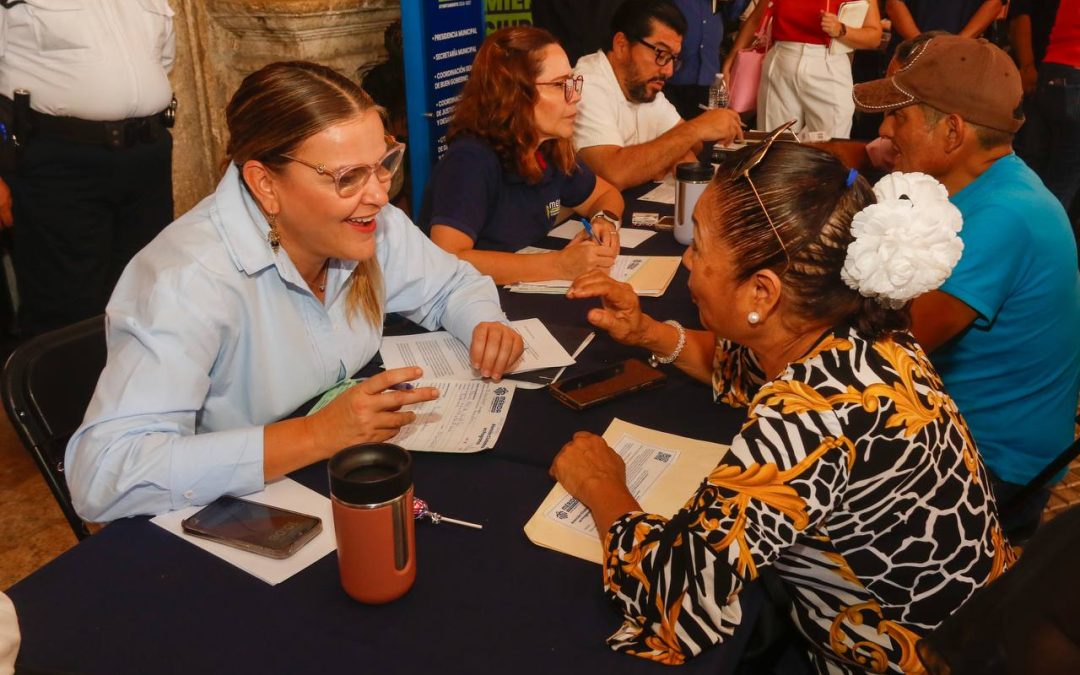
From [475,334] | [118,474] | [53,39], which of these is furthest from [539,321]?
[53,39]

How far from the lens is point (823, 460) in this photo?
112 cm

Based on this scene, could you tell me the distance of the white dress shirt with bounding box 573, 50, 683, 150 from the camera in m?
3.49

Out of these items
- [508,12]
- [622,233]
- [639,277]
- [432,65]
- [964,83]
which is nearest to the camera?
[964,83]

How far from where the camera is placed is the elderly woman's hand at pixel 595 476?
131 cm

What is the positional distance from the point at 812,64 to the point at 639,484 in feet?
13.1

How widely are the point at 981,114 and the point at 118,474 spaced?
1.99 meters

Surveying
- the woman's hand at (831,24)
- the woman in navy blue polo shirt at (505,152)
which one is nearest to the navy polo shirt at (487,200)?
the woman in navy blue polo shirt at (505,152)

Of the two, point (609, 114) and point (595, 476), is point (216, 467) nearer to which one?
point (595, 476)

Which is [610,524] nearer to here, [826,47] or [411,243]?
[411,243]

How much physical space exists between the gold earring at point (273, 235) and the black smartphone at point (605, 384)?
0.61m

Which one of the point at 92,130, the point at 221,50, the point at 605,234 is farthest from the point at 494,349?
the point at 221,50

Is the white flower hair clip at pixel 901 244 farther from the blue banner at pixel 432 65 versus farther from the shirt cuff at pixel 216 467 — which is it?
the blue banner at pixel 432 65

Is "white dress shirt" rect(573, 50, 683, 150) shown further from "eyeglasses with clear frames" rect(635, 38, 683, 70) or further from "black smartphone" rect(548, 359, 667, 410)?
"black smartphone" rect(548, 359, 667, 410)

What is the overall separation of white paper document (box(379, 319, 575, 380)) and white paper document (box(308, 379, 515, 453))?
58 millimetres
